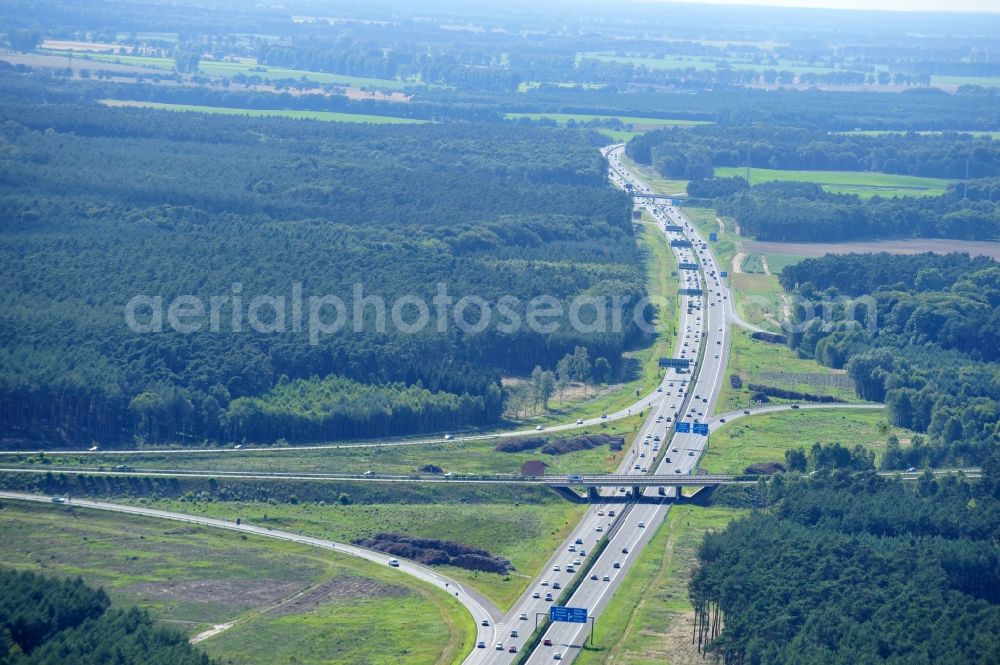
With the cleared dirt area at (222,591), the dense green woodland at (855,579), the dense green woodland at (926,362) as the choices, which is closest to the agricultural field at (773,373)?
the dense green woodland at (926,362)

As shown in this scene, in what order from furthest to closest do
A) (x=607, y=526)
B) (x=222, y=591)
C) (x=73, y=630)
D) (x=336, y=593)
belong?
(x=607, y=526)
(x=336, y=593)
(x=222, y=591)
(x=73, y=630)

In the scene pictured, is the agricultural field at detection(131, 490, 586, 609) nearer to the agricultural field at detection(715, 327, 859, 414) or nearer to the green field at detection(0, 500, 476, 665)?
the green field at detection(0, 500, 476, 665)

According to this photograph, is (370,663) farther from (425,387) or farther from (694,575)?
(425,387)

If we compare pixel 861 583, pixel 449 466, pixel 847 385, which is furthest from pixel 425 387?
pixel 861 583

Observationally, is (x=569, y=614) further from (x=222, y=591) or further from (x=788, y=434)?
(x=788, y=434)

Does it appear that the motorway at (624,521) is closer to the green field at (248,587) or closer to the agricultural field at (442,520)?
the agricultural field at (442,520)

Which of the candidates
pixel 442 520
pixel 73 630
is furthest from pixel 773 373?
pixel 73 630
